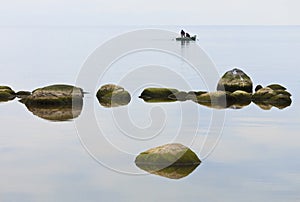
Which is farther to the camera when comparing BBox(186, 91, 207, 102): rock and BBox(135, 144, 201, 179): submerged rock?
BBox(186, 91, 207, 102): rock

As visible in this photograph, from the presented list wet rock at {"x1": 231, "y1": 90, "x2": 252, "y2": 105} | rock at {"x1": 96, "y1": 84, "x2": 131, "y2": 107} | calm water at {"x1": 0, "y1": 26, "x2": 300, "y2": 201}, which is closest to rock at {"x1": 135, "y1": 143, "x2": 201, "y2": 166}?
calm water at {"x1": 0, "y1": 26, "x2": 300, "y2": 201}

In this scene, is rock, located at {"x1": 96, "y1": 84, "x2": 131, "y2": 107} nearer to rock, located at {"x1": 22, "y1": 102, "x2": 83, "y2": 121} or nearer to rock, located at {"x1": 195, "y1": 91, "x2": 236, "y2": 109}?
rock, located at {"x1": 22, "y1": 102, "x2": 83, "y2": 121}

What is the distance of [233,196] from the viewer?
17812mm

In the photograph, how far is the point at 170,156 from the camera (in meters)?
19.7

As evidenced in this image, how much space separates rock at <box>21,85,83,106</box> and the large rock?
10130mm

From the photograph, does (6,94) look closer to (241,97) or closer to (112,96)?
(112,96)

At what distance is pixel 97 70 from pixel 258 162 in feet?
105

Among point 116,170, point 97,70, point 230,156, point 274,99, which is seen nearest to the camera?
point 116,170

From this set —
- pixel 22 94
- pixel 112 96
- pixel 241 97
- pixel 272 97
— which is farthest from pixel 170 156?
pixel 22 94

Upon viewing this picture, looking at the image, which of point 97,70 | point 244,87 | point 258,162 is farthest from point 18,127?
point 97,70

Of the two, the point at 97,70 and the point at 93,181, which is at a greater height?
the point at 97,70

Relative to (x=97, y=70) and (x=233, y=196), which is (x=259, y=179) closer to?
(x=233, y=196)

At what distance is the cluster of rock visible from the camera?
34.2 m

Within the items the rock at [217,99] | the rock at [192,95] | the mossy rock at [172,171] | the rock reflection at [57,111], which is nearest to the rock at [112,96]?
the rock reflection at [57,111]
